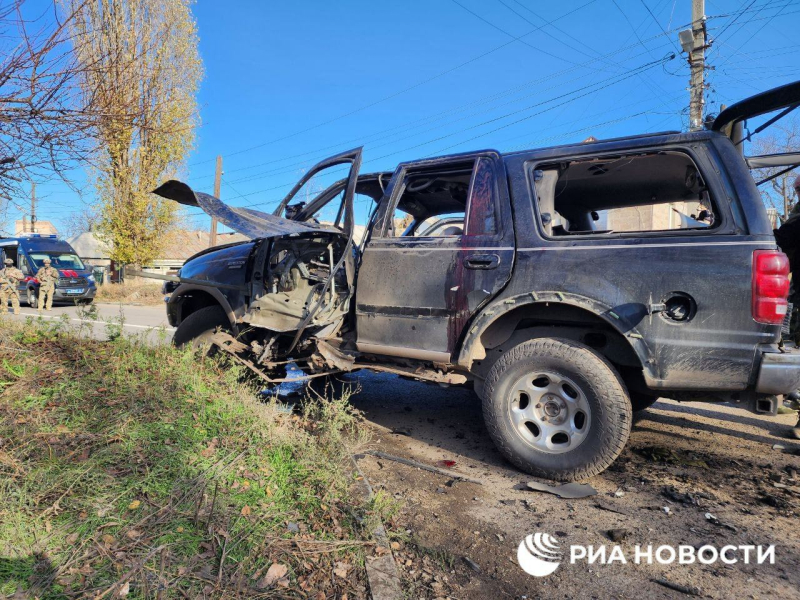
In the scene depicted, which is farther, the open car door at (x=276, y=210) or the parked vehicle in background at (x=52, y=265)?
the parked vehicle in background at (x=52, y=265)

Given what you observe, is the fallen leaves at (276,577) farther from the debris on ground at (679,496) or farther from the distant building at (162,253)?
the distant building at (162,253)

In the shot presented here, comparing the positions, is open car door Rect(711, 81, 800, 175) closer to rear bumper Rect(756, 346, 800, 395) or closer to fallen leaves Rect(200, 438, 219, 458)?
rear bumper Rect(756, 346, 800, 395)

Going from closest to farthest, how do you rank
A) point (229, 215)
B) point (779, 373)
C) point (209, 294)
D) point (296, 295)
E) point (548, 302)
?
point (779, 373) < point (548, 302) < point (229, 215) < point (296, 295) < point (209, 294)

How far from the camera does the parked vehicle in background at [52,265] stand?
16297 mm

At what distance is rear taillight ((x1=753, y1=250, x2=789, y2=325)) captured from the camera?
2576mm

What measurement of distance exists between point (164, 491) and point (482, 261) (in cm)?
239

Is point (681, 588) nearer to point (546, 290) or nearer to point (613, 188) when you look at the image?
point (546, 290)

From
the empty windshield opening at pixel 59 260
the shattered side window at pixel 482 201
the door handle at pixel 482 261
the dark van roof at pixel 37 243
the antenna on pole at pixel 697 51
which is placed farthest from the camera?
the dark van roof at pixel 37 243

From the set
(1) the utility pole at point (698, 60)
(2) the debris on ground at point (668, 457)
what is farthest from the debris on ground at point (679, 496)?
(1) the utility pole at point (698, 60)

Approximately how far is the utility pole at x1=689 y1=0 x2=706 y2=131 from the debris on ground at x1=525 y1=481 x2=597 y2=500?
40.0ft

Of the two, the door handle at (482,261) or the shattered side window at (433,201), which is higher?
the shattered side window at (433,201)

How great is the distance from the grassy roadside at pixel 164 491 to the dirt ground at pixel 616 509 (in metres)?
0.41

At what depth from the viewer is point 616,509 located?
2.72 meters

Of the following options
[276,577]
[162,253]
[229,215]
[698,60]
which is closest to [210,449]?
[276,577]
